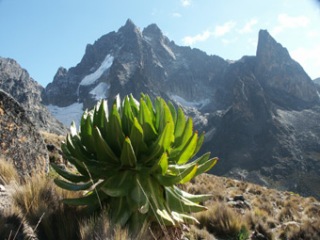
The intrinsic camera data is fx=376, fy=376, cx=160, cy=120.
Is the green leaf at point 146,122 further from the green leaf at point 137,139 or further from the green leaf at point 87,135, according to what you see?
the green leaf at point 87,135

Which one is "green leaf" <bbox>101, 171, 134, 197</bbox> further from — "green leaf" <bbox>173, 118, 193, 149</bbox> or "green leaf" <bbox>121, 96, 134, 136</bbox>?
→ "green leaf" <bbox>173, 118, 193, 149</bbox>

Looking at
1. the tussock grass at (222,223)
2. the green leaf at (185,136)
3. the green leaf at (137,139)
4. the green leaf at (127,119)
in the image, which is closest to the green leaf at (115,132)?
the green leaf at (137,139)

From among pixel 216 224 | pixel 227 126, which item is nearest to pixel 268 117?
pixel 227 126

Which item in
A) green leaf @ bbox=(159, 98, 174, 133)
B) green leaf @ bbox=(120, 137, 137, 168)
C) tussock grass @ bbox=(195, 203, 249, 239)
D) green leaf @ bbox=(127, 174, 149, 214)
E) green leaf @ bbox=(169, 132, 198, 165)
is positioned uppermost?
green leaf @ bbox=(159, 98, 174, 133)

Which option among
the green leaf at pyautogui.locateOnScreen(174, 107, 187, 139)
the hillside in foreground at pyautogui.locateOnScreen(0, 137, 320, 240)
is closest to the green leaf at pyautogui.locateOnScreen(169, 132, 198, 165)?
the green leaf at pyautogui.locateOnScreen(174, 107, 187, 139)

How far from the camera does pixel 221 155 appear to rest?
532ft

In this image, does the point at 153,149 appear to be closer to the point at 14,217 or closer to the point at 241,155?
the point at 14,217

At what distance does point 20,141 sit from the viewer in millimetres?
5125

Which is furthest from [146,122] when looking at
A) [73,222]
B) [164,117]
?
[73,222]

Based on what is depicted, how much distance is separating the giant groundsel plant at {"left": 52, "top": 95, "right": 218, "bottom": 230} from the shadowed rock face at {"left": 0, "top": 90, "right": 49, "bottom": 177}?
3.77 ft

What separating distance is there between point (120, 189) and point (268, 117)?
169141 millimetres

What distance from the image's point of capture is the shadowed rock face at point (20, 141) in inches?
193

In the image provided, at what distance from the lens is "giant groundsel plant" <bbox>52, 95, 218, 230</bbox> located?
3.48m

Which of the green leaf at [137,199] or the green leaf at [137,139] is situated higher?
the green leaf at [137,139]
